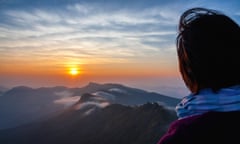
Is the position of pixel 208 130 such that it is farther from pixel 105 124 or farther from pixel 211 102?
pixel 105 124

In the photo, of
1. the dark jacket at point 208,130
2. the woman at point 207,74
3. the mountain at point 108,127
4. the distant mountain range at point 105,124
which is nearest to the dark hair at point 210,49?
the woman at point 207,74

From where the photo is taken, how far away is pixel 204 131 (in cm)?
327

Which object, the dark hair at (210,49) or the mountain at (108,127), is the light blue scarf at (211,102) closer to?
the dark hair at (210,49)

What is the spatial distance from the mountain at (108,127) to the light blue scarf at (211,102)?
254 ft

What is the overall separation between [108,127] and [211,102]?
413 ft

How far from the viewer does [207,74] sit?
12.2 ft

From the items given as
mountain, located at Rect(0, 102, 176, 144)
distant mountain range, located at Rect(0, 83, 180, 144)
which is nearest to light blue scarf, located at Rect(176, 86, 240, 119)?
mountain, located at Rect(0, 102, 176, 144)

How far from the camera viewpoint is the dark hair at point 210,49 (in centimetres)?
363

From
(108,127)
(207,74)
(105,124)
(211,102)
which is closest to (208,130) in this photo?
(211,102)

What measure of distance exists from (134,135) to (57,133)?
220ft

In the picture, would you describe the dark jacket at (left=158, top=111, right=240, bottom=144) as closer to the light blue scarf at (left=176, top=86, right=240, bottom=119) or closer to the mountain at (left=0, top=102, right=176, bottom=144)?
the light blue scarf at (left=176, top=86, right=240, bottom=119)

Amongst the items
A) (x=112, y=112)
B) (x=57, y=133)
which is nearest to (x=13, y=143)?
(x=57, y=133)

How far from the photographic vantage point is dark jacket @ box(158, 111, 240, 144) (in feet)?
10.6

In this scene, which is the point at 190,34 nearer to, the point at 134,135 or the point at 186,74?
the point at 186,74
